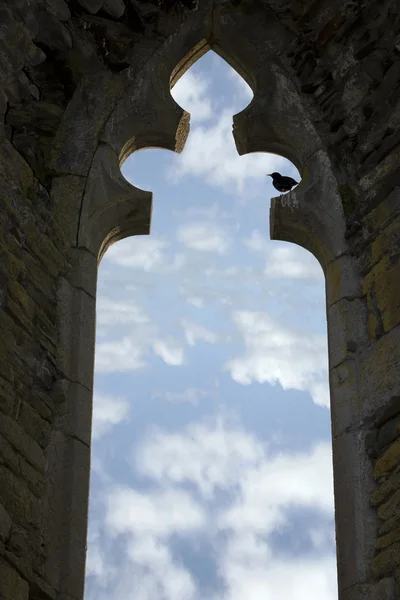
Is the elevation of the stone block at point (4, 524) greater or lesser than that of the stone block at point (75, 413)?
lesser

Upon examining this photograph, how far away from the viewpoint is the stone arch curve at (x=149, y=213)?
6086 mm

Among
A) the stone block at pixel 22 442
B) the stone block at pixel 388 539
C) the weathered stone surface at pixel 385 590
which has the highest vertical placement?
the stone block at pixel 22 442

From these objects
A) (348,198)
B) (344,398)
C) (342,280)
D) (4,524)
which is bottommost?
(4,524)

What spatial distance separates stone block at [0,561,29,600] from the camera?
5.40 meters

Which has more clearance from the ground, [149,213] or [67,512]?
[149,213]

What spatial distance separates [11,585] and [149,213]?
8.33ft

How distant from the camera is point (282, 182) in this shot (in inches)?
303

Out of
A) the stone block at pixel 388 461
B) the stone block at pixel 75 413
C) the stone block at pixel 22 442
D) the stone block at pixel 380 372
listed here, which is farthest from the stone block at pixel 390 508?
the stone block at pixel 22 442

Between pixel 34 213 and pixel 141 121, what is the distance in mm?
1226

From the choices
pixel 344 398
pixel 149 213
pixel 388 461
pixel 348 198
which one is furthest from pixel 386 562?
pixel 149 213

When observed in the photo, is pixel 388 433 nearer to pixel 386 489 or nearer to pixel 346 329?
pixel 386 489

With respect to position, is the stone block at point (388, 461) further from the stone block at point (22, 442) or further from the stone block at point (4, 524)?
the stone block at point (4, 524)

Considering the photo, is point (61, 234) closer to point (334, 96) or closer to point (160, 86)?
point (160, 86)

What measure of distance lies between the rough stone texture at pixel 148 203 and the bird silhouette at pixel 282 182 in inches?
4.4
